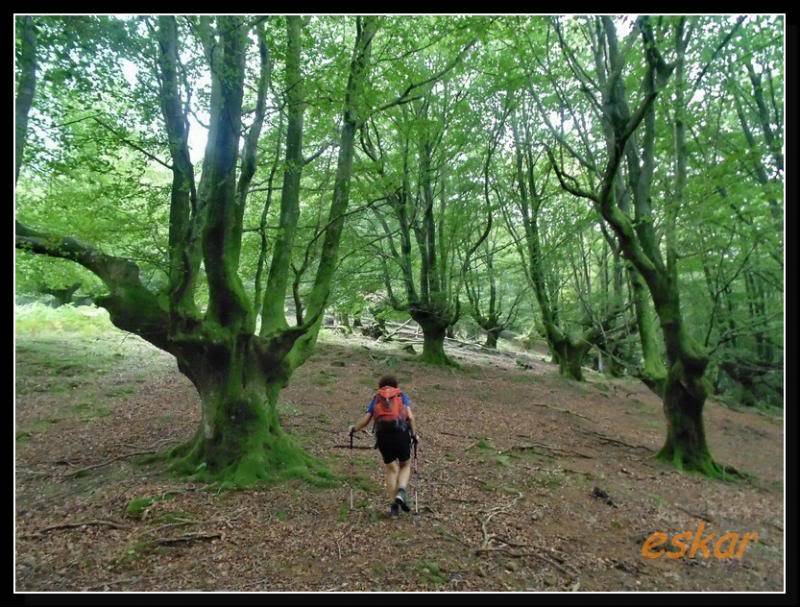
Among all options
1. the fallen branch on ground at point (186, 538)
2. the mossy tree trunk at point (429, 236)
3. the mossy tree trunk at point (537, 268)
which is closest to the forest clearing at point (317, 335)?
the fallen branch on ground at point (186, 538)

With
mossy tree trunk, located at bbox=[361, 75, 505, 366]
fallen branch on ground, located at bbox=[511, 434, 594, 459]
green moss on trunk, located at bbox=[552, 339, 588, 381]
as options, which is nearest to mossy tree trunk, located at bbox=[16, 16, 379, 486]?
fallen branch on ground, located at bbox=[511, 434, 594, 459]

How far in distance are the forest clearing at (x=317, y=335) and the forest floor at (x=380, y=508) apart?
1.5 inches

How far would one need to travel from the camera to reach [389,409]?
5.39 metres

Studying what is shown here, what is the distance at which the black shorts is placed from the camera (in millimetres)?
5324

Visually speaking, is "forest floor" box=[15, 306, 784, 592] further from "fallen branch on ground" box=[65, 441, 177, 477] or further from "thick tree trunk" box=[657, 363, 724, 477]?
"thick tree trunk" box=[657, 363, 724, 477]

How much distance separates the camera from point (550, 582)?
410 centimetres

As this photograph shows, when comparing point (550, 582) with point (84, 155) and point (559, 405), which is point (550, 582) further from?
point (559, 405)

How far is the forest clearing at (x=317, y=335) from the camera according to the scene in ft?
14.8

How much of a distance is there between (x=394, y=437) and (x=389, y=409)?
1.07 ft

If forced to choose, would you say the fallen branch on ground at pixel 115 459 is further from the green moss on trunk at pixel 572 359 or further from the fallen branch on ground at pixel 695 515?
the green moss on trunk at pixel 572 359

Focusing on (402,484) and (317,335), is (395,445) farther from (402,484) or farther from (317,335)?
(317,335)

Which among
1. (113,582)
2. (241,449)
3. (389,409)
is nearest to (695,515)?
(389,409)

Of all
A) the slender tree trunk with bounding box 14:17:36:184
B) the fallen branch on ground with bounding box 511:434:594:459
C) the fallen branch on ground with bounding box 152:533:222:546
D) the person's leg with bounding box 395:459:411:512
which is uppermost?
the slender tree trunk with bounding box 14:17:36:184

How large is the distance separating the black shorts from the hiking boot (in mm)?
382
